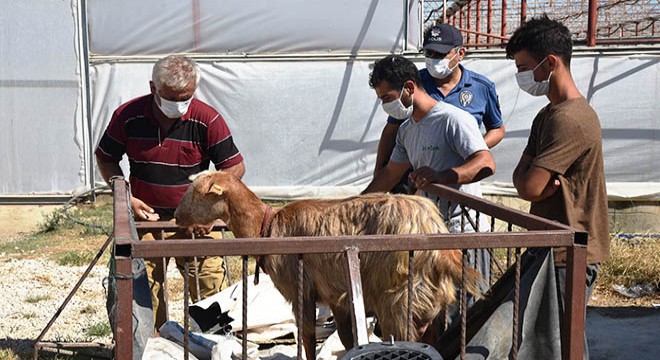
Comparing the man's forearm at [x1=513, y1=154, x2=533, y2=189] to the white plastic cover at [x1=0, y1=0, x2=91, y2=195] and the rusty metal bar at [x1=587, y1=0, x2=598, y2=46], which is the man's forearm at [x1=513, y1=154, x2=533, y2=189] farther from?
the white plastic cover at [x1=0, y1=0, x2=91, y2=195]

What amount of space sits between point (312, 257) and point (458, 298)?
75 centimetres

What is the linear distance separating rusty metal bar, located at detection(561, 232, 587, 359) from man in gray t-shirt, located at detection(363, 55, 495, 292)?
1.25 m

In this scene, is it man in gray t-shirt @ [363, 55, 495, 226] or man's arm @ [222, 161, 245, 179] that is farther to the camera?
man's arm @ [222, 161, 245, 179]

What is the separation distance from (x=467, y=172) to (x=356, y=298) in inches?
63.8

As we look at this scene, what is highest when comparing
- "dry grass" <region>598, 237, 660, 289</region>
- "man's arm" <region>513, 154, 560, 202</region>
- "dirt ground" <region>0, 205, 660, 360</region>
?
"man's arm" <region>513, 154, 560, 202</region>

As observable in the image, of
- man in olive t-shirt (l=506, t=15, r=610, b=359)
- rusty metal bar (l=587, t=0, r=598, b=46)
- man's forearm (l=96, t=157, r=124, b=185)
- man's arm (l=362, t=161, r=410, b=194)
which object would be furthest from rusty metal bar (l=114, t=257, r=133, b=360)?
rusty metal bar (l=587, t=0, r=598, b=46)

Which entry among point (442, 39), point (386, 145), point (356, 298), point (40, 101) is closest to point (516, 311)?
point (356, 298)

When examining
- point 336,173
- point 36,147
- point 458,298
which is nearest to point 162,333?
point 458,298

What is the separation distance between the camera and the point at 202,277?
5.41 m

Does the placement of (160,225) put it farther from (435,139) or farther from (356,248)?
(356,248)

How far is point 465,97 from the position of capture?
5438 mm

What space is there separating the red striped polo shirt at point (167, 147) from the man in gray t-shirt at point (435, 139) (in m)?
1.15

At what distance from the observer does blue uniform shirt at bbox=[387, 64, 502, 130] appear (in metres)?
5.42

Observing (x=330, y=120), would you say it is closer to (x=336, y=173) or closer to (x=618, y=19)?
(x=336, y=173)
